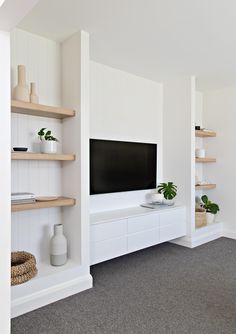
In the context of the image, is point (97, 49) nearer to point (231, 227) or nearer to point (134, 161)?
point (134, 161)

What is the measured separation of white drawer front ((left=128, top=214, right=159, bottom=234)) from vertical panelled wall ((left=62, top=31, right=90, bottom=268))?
0.69 metres

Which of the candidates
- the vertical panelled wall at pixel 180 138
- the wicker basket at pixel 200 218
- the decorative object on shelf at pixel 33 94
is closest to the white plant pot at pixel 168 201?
the vertical panelled wall at pixel 180 138

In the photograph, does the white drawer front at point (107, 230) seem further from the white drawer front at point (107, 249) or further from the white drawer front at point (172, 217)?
the white drawer front at point (172, 217)

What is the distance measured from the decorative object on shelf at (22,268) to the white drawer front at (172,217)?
5.79 feet

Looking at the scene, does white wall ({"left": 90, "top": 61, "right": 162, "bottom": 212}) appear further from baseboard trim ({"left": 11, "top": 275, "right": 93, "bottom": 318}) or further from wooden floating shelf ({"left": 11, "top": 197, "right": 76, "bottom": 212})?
baseboard trim ({"left": 11, "top": 275, "right": 93, "bottom": 318})

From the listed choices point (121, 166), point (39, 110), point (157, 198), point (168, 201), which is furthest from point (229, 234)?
point (39, 110)

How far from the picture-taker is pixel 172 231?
11.6 ft

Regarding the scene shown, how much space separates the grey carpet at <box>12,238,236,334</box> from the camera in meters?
1.88

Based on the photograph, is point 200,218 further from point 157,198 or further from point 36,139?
point 36,139

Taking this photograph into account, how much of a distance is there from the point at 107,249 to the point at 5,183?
1654mm

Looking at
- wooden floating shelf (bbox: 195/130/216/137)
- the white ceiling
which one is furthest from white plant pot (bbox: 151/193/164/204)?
the white ceiling

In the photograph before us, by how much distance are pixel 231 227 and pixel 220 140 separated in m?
1.44

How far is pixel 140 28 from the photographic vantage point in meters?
2.42

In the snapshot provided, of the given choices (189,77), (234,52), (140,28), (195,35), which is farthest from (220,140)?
(140,28)
